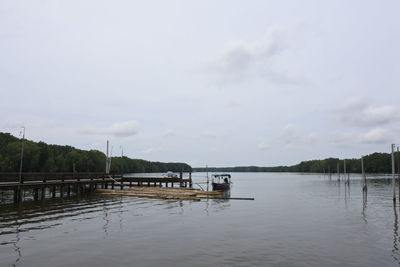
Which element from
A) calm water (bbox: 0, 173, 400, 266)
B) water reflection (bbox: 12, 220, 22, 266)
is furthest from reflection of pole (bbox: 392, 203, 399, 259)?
water reflection (bbox: 12, 220, 22, 266)

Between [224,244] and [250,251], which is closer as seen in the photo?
[250,251]

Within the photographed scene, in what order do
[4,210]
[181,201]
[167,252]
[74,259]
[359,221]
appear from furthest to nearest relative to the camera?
1. [181,201]
2. [4,210]
3. [359,221]
4. [167,252]
5. [74,259]

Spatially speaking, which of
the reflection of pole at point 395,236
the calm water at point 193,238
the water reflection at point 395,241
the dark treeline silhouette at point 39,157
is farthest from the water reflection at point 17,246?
the dark treeline silhouette at point 39,157

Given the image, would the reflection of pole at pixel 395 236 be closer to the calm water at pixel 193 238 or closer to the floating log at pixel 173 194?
the calm water at pixel 193 238

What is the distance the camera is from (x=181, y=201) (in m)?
44.6

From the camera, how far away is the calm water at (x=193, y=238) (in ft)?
54.8

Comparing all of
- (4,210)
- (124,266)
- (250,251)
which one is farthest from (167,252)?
(4,210)

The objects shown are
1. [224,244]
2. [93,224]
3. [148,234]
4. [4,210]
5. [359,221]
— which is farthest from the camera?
[4,210]

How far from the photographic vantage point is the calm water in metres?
16.7

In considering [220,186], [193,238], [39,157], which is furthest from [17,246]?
[39,157]

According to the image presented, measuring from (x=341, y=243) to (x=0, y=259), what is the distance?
2055cm

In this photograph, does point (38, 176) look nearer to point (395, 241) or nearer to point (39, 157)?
point (395, 241)

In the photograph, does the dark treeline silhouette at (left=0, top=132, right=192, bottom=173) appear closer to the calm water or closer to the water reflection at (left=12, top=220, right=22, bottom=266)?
the calm water

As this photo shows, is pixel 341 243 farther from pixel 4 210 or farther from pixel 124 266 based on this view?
pixel 4 210
